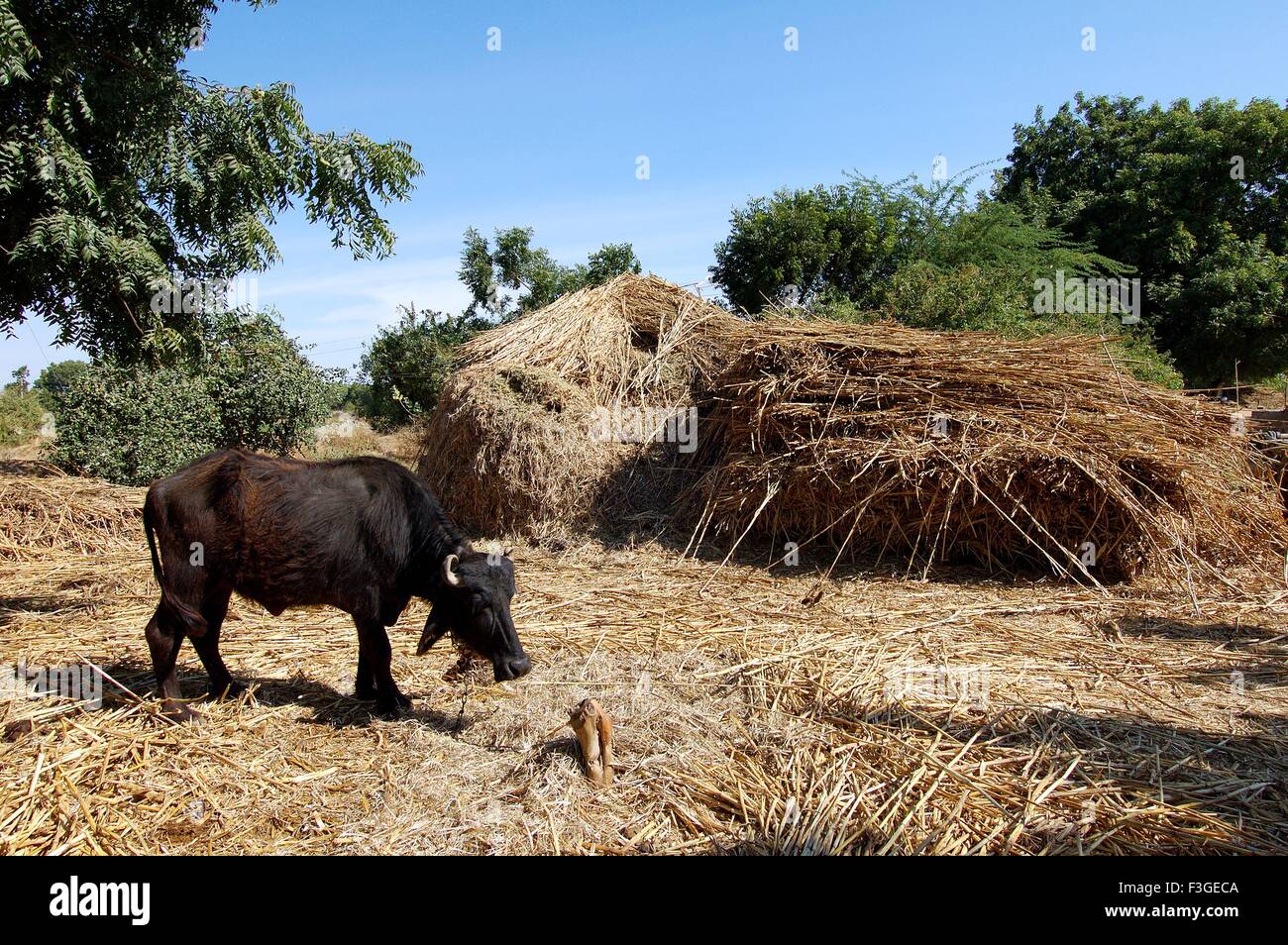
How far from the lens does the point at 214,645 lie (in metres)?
4.99

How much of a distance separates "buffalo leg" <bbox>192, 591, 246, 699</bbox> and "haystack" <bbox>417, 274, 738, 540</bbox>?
5157mm

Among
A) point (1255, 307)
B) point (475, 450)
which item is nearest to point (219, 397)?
point (475, 450)

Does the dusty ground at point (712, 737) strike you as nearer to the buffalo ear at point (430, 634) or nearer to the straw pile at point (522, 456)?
the buffalo ear at point (430, 634)

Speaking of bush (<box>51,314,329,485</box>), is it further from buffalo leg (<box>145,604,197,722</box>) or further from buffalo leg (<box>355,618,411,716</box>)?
buffalo leg (<box>355,618,411,716</box>)

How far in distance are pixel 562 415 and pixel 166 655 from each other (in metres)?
6.37

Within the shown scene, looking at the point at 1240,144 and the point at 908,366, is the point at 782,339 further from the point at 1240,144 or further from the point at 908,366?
the point at 1240,144

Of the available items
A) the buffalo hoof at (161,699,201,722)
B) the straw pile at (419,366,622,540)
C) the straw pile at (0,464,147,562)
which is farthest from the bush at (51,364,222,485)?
the buffalo hoof at (161,699,201,722)

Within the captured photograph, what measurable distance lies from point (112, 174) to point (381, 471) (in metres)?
3.41

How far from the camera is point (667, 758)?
4082mm

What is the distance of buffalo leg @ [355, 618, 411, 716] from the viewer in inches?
185

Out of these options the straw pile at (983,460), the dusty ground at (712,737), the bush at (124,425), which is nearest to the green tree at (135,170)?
the dusty ground at (712,737)

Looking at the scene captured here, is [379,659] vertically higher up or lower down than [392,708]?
higher up

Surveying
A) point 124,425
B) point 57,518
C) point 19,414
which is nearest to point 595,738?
point 57,518

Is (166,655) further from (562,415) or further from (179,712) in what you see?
(562,415)
